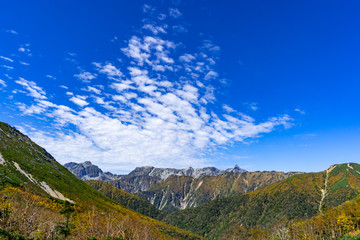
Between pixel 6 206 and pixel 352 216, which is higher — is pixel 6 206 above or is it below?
above

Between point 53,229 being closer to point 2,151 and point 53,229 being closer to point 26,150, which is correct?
point 2,151

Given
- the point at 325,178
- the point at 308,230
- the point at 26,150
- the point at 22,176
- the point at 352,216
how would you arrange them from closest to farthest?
the point at 325,178 → the point at 352,216 → the point at 308,230 → the point at 22,176 → the point at 26,150

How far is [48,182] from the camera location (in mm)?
127062

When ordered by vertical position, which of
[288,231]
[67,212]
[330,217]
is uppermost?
[67,212]

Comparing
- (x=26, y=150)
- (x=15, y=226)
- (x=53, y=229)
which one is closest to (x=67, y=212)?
(x=53, y=229)

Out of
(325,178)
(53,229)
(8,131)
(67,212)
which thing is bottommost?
(53,229)

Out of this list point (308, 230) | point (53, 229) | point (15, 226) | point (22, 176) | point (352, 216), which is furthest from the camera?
point (22, 176)

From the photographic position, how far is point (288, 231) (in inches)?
4370

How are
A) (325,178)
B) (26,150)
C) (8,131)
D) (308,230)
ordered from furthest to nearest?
(8,131) → (26,150) → (308,230) → (325,178)

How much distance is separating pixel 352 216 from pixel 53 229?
367 ft

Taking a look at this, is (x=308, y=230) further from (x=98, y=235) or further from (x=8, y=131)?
(x=8, y=131)

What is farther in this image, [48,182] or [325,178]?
[48,182]

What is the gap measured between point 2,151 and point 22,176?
26.8m

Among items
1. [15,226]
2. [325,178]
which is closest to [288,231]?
[325,178]
